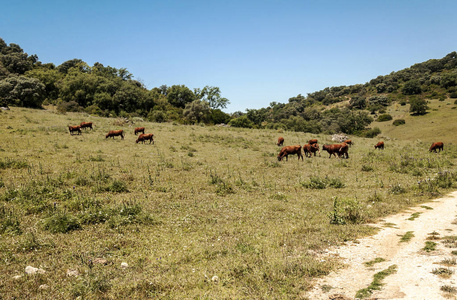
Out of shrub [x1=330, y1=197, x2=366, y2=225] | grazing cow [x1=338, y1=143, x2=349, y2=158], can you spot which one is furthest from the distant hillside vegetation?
shrub [x1=330, y1=197, x2=366, y2=225]

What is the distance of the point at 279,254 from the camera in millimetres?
6918

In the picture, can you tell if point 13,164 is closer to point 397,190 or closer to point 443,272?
point 443,272

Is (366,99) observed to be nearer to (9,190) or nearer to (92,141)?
(92,141)

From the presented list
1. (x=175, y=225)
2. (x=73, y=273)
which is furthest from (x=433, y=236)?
(x=73, y=273)

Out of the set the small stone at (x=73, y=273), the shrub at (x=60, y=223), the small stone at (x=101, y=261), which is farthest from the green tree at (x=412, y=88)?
the small stone at (x=73, y=273)

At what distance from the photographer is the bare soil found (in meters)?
4.95

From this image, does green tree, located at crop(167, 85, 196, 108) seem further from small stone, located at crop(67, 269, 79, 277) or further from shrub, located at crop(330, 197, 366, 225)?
small stone, located at crop(67, 269, 79, 277)

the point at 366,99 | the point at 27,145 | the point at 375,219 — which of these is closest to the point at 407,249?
the point at 375,219

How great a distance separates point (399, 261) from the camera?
6.30 m

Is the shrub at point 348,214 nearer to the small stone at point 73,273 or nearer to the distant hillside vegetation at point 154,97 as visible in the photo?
the small stone at point 73,273

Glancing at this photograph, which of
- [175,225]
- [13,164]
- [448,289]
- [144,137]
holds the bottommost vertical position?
[175,225]

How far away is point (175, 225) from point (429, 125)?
305 ft

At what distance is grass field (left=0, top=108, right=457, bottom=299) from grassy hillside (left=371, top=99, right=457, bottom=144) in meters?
57.7

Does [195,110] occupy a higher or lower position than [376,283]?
higher
